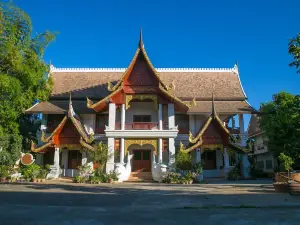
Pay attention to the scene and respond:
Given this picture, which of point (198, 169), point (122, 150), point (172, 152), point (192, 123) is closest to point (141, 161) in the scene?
point (122, 150)

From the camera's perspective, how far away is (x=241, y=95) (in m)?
24.1

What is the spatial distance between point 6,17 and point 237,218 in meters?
18.3

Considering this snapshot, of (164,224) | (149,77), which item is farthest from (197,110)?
(164,224)

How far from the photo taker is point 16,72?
2014cm

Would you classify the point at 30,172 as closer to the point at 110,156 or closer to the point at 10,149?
the point at 10,149

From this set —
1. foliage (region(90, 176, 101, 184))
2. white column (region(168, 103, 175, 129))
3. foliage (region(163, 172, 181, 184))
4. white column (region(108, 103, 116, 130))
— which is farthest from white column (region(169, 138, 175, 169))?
foliage (region(90, 176, 101, 184))

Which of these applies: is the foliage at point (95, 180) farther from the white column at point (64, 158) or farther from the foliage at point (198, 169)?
the foliage at point (198, 169)

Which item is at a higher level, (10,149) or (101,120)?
(101,120)

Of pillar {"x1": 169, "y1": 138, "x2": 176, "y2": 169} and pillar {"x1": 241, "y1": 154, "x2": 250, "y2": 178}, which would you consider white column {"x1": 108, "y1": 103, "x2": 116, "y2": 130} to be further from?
pillar {"x1": 241, "y1": 154, "x2": 250, "y2": 178}

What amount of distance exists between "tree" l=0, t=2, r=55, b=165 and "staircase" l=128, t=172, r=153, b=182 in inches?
300

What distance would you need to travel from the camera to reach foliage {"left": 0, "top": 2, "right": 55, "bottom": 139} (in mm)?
18203

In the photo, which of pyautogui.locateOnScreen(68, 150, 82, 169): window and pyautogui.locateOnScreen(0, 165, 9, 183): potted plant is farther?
pyautogui.locateOnScreen(68, 150, 82, 169): window

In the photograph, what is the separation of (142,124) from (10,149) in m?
8.89

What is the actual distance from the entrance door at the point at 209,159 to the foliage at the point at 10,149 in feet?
42.6
